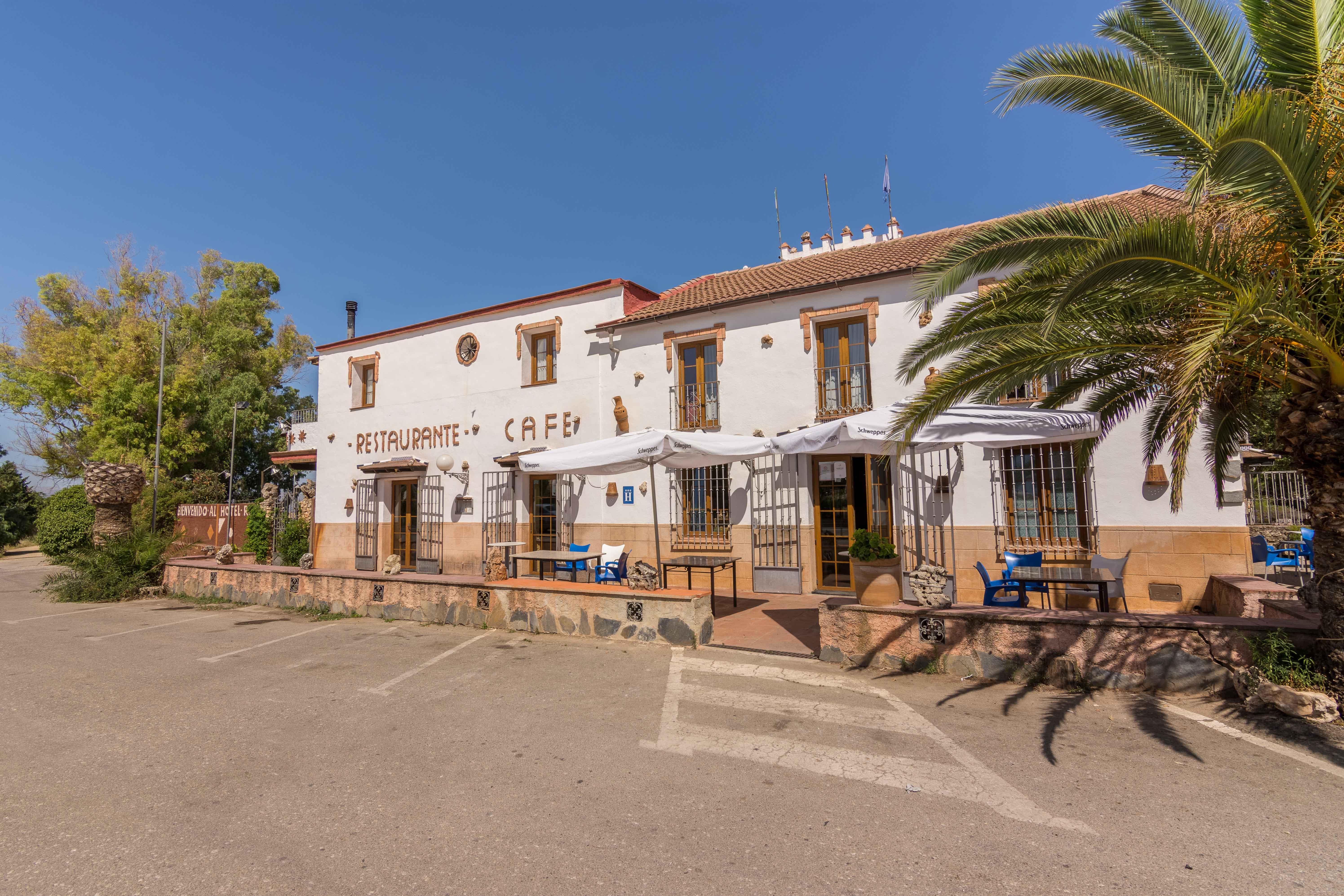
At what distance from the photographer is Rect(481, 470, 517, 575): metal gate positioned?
45.6 feet

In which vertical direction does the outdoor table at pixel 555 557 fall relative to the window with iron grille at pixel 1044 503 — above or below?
below

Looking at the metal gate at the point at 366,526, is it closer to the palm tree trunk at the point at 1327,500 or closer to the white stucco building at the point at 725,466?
the white stucco building at the point at 725,466

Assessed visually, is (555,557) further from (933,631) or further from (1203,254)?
(1203,254)

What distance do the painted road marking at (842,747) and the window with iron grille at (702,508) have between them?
5.32 metres

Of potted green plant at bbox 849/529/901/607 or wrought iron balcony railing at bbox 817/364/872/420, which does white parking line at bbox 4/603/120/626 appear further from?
wrought iron balcony railing at bbox 817/364/872/420

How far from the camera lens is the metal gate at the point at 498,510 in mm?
13906

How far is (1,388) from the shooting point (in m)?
25.4

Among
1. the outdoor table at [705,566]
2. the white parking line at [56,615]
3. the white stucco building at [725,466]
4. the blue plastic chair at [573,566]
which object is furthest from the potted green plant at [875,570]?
the white parking line at [56,615]

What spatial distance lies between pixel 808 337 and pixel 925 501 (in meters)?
3.35

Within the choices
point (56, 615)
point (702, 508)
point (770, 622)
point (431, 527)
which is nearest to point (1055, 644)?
point (770, 622)

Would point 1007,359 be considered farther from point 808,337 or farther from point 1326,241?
point 808,337

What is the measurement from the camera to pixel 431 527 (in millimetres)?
14836

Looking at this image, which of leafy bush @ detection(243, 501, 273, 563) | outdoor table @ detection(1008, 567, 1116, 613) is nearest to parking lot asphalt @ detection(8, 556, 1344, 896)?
outdoor table @ detection(1008, 567, 1116, 613)

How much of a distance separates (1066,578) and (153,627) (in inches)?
470
